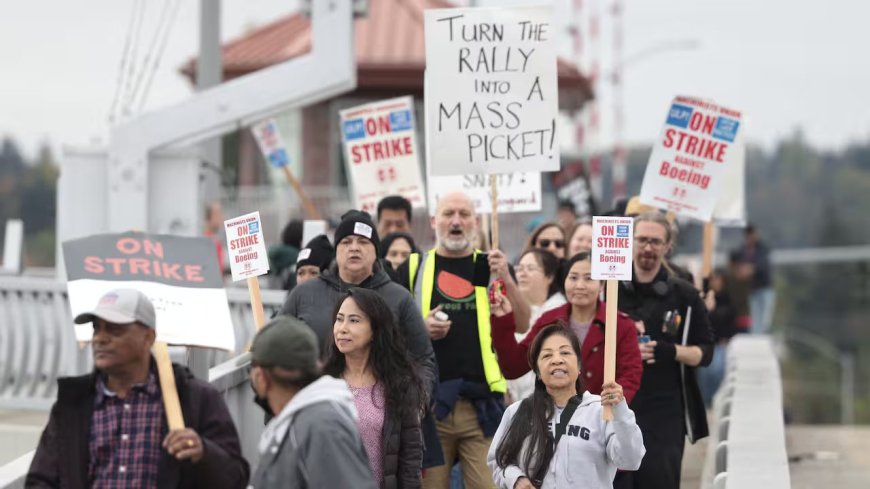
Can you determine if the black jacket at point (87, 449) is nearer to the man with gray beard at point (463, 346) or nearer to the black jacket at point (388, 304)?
the black jacket at point (388, 304)

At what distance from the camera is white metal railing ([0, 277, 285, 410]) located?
581 inches

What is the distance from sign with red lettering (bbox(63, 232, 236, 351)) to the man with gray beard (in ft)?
7.81

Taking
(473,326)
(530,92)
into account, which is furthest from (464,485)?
(530,92)

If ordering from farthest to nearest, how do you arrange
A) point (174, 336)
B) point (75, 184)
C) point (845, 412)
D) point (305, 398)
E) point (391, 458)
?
point (845, 412), point (75, 184), point (391, 458), point (174, 336), point (305, 398)

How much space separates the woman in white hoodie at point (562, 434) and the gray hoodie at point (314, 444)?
5.68 feet

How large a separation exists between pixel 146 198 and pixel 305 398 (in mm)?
10508

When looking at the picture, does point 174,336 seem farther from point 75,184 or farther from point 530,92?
point 75,184

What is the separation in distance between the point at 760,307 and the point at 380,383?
15.3 m

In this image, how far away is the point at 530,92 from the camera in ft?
33.3

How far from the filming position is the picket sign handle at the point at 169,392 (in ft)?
18.4

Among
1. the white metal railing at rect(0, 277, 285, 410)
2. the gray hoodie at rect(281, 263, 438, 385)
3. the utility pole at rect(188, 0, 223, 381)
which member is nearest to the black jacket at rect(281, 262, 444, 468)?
the gray hoodie at rect(281, 263, 438, 385)

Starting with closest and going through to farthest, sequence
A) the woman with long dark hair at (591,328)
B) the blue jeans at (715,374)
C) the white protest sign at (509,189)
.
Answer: the woman with long dark hair at (591,328) < the white protest sign at (509,189) < the blue jeans at (715,374)

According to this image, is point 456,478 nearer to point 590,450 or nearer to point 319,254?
point 319,254

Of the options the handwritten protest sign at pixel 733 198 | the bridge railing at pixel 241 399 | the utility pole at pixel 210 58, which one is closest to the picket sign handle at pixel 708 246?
the handwritten protest sign at pixel 733 198
